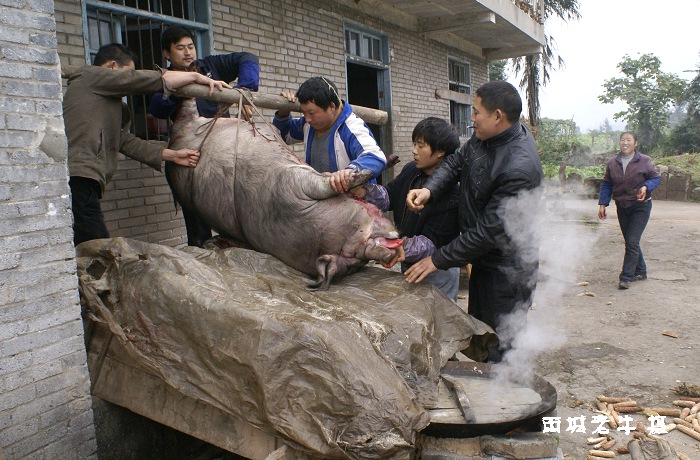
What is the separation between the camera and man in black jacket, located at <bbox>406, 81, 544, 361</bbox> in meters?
3.21

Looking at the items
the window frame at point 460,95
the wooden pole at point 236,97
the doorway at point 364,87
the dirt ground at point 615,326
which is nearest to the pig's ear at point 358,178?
the wooden pole at point 236,97

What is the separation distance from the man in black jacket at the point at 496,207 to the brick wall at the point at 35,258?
1.75m

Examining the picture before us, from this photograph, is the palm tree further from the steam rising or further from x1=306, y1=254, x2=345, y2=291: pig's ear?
x1=306, y1=254, x2=345, y2=291: pig's ear

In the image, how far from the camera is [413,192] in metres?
3.41

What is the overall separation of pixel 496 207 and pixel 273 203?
1235mm

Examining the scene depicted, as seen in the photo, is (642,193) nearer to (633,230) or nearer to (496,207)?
(633,230)

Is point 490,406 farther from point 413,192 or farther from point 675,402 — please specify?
point 675,402

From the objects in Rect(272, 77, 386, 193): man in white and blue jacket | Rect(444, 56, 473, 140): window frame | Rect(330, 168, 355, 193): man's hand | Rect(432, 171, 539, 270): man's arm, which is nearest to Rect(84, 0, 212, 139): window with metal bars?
Rect(272, 77, 386, 193): man in white and blue jacket

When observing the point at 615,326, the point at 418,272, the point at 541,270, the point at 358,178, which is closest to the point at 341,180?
the point at 358,178

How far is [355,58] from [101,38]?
14.1ft

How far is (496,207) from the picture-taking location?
3.23 meters

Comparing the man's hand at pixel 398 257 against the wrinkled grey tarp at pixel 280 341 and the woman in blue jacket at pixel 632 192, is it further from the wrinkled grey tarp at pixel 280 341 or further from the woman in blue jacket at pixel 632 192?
the woman in blue jacket at pixel 632 192

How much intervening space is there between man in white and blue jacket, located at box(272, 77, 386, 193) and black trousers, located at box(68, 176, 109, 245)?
131 cm

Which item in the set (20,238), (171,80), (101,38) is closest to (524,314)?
(171,80)
